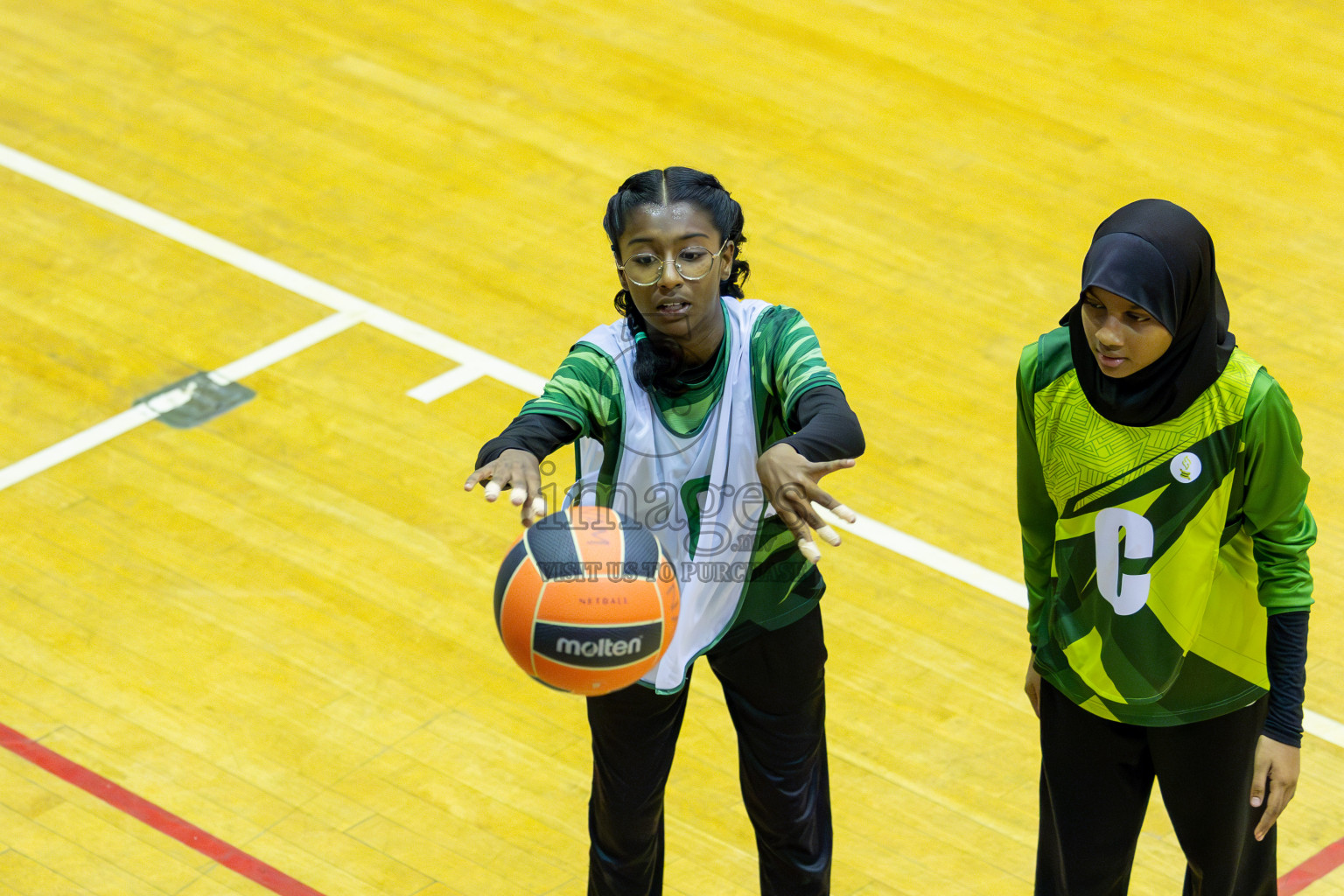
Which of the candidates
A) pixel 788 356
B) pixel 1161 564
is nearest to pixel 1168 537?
pixel 1161 564

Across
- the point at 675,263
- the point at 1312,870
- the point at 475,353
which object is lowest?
the point at 1312,870

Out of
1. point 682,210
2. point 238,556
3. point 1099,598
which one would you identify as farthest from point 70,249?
point 1099,598

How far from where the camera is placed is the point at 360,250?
9.52 m

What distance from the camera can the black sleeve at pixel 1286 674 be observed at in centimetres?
421

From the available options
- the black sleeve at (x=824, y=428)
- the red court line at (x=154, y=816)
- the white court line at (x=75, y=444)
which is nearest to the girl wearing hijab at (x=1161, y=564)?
the black sleeve at (x=824, y=428)

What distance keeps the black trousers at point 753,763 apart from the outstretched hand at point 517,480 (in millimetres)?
752

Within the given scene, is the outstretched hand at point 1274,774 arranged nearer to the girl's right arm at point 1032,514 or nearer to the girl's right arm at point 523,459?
the girl's right arm at point 1032,514

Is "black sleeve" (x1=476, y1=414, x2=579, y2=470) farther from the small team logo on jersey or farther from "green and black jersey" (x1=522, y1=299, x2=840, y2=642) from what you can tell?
the small team logo on jersey

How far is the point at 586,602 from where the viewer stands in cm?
434

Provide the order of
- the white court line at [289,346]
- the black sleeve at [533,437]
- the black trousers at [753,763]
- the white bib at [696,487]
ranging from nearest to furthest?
the black sleeve at [533,437] < the white bib at [696,487] < the black trousers at [753,763] < the white court line at [289,346]

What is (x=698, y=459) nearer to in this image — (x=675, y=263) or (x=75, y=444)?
(x=675, y=263)

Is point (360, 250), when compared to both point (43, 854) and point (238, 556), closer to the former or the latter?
point (238, 556)

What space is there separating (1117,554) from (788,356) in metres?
0.89

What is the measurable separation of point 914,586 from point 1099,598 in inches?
114
